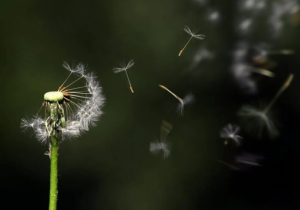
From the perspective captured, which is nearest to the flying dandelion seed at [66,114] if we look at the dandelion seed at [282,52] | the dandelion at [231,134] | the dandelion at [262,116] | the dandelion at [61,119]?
the dandelion at [61,119]

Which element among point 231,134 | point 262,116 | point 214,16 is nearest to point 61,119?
point 231,134

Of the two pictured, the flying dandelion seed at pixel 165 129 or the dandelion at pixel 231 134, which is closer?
the dandelion at pixel 231 134

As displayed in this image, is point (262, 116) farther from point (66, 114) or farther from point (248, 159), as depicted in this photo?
point (66, 114)

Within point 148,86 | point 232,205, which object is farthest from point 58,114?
point 232,205

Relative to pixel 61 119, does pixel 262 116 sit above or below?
above

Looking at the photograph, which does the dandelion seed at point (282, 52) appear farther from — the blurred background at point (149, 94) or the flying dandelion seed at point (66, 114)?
the flying dandelion seed at point (66, 114)

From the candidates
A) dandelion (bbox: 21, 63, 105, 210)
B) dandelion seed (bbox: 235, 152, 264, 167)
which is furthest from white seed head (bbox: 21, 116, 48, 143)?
dandelion seed (bbox: 235, 152, 264, 167)

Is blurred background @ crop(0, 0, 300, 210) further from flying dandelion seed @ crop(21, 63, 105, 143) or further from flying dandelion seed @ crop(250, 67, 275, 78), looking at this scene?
flying dandelion seed @ crop(21, 63, 105, 143)
